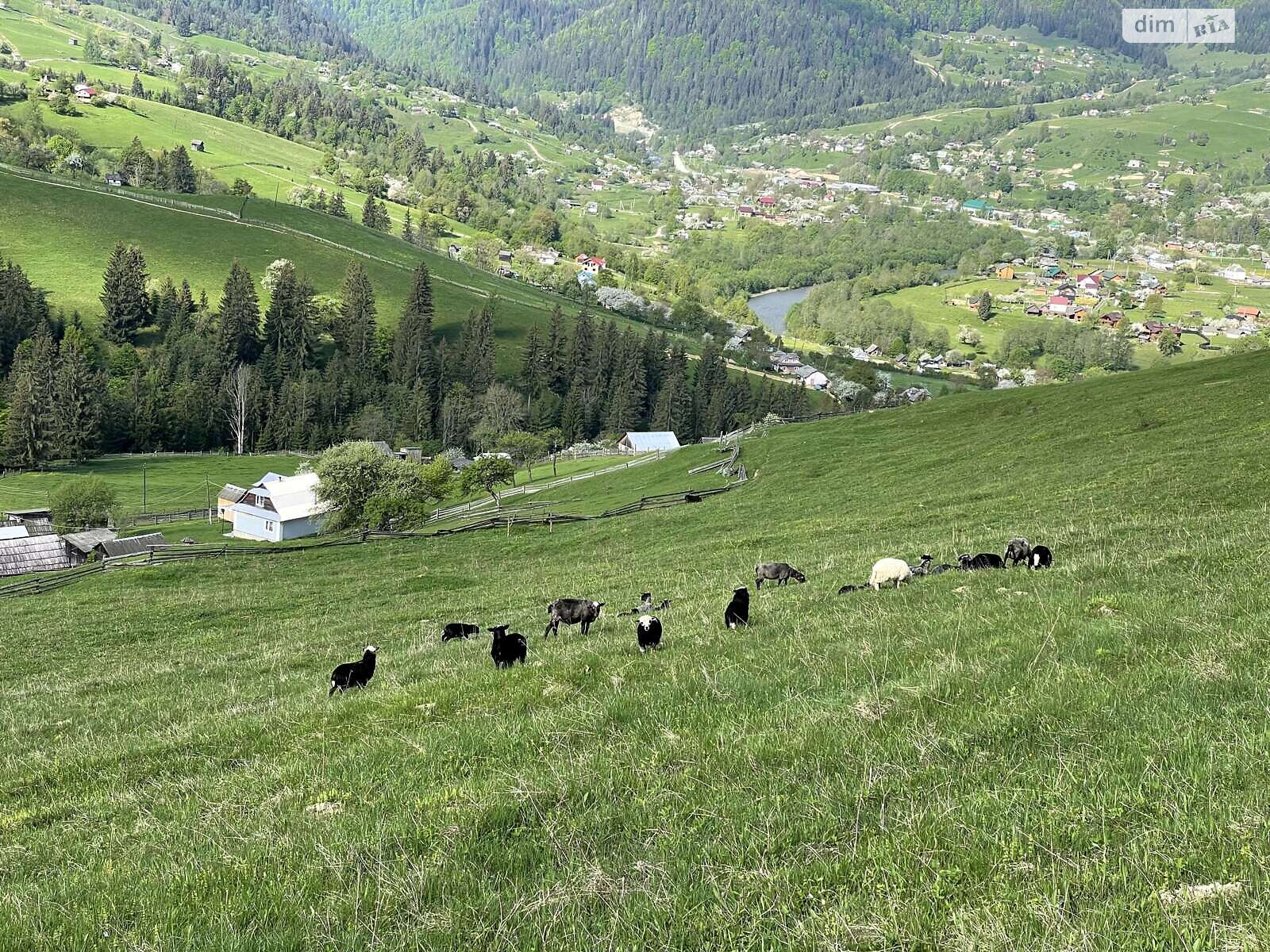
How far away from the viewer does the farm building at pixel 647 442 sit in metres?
Result: 153

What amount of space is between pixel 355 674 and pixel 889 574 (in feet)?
39.7

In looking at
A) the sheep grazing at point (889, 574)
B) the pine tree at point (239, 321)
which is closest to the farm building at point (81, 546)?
the pine tree at point (239, 321)

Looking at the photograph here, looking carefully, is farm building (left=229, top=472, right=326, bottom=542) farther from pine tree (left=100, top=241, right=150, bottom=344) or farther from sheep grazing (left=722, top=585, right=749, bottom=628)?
sheep grazing (left=722, top=585, right=749, bottom=628)

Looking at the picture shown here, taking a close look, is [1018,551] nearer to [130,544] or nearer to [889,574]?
[889,574]

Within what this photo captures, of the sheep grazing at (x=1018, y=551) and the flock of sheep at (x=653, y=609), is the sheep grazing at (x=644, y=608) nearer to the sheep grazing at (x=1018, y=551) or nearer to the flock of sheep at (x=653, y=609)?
the flock of sheep at (x=653, y=609)

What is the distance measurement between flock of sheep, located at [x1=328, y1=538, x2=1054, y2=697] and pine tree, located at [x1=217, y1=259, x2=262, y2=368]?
170m

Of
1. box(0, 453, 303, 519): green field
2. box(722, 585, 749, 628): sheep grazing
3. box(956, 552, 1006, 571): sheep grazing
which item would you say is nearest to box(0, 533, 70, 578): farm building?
box(0, 453, 303, 519): green field

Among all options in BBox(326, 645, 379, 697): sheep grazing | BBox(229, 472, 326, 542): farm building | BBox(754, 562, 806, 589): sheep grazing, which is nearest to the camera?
BBox(326, 645, 379, 697): sheep grazing

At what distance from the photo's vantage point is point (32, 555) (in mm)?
80000

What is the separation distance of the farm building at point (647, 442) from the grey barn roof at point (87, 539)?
279ft

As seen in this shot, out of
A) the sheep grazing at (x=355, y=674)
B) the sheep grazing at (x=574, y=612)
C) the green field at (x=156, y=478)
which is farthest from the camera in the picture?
the green field at (x=156, y=478)

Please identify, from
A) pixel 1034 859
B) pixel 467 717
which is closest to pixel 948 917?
pixel 1034 859

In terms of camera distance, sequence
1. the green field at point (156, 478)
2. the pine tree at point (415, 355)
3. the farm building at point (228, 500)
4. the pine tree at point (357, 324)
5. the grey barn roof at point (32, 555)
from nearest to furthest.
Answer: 1. the grey barn roof at point (32, 555)
2. the farm building at point (228, 500)
3. the green field at point (156, 478)
4. the pine tree at point (415, 355)
5. the pine tree at point (357, 324)

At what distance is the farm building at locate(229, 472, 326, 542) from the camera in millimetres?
99812
